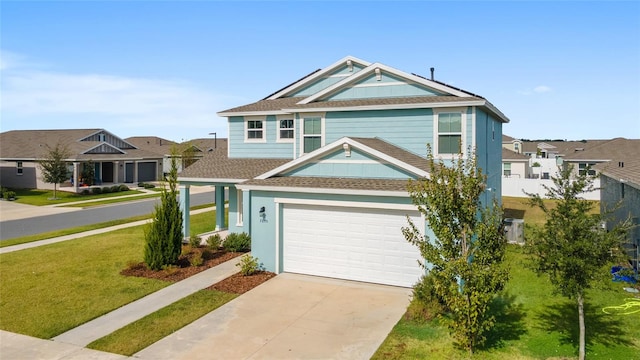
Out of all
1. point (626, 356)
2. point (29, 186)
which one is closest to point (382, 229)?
point (626, 356)

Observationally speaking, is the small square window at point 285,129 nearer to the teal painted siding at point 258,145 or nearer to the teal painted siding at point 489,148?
the teal painted siding at point 258,145

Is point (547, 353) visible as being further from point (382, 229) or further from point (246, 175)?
point (246, 175)

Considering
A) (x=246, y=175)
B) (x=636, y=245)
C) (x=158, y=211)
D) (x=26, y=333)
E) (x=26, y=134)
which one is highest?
(x=26, y=134)

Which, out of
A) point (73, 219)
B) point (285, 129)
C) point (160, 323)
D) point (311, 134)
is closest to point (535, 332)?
point (160, 323)

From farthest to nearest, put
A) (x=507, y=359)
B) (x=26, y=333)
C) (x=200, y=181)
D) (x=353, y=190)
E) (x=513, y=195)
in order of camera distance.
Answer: (x=513, y=195) < (x=200, y=181) < (x=353, y=190) < (x=26, y=333) < (x=507, y=359)

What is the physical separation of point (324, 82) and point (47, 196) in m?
31.1

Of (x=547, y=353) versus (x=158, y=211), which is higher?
(x=158, y=211)

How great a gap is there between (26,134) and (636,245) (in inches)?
2292

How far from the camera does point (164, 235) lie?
47.9 feet

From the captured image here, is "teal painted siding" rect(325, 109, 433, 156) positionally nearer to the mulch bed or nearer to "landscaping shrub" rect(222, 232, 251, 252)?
"landscaping shrub" rect(222, 232, 251, 252)

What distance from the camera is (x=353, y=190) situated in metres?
12.6

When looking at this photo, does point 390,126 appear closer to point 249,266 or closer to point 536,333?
point 249,266

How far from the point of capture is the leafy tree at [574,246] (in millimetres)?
7598

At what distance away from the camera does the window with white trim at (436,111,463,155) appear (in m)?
15.5
